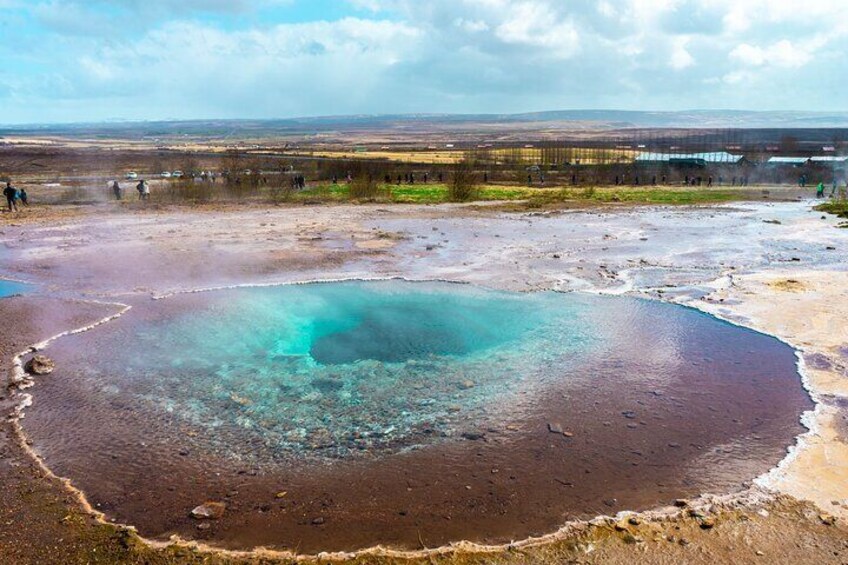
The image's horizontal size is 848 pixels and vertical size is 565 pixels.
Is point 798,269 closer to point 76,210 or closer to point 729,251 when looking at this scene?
point 729,251

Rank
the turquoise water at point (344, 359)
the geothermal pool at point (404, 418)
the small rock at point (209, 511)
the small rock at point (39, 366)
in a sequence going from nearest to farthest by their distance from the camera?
1. the small rock at point (209, 511)
2. the geothermal pool at point (404, 418)
3. the turquoise water at point (344, 359)
4. the small rock at point (39, 366)

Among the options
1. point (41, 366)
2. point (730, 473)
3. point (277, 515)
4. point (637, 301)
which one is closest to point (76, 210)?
point (41, 366)

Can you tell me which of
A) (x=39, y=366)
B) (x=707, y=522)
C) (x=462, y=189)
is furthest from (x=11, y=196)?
(x=707, y=522)

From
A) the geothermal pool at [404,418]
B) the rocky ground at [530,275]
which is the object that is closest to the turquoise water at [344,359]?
the geothermal pool at [404,418]

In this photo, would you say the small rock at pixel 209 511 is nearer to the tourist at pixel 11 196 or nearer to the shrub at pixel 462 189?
the tourist at pixel 11 196

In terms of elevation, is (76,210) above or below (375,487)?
above

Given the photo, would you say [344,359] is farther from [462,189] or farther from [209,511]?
[462,189]

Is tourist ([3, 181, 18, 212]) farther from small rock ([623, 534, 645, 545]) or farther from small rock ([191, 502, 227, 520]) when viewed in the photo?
small rock ([623, 534, 645, 545])
